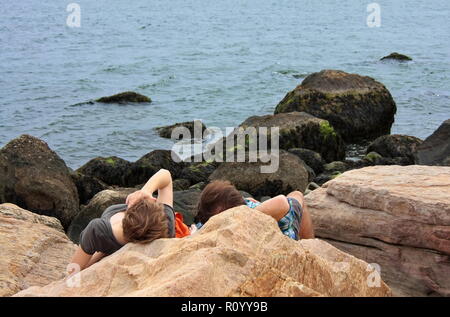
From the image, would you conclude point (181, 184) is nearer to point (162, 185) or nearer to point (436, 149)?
point (436, 149)

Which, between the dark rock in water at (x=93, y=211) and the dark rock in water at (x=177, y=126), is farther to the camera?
the dark rock in water at (x=177, y=126)

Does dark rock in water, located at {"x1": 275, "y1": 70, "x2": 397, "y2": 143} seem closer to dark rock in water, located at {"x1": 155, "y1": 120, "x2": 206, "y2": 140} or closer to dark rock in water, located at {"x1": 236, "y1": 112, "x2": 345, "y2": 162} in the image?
dark rock in water, located at {"x1": 236, "y1": 112, "x2": 345, "y2": 162}

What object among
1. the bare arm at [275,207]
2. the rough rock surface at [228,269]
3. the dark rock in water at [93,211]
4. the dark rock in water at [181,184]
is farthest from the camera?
the dark rock in water at [181,184]

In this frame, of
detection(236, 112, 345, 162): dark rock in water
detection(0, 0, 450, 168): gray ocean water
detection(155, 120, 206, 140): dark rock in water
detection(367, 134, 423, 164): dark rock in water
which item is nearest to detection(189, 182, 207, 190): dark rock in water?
detection(236, 112, 345, 162): dark rock in water

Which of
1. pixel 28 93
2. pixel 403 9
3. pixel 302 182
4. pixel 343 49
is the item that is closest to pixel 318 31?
pixel 343 49

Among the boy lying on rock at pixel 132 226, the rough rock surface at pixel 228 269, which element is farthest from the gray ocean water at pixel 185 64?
the rough rock surface at pixel 228 269

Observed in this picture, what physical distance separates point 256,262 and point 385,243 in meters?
2.94

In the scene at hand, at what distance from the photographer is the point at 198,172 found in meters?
14.4

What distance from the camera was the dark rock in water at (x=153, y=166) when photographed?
1476cm

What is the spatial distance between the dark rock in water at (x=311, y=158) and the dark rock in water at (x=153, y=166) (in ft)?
7.63

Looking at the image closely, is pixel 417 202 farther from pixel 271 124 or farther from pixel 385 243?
pixel 271 124

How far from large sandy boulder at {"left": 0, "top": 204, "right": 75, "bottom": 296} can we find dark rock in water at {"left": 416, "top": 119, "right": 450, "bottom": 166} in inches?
261

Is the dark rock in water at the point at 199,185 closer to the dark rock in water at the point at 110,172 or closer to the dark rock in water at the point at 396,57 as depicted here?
the dark rock in water at the point at 110,172

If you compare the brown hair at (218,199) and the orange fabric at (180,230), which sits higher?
the brown hair at (218,199)
